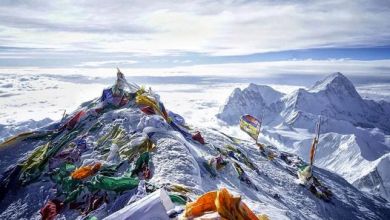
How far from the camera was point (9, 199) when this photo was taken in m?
10.2

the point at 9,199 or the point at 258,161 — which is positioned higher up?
the point at 9,199

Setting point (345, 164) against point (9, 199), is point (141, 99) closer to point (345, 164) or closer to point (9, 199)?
point (9, 199)

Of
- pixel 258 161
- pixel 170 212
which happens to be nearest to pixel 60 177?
pixel 170 212

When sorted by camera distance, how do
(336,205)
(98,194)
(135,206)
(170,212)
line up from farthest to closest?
(336,205) → (98,194) → (170,212) → (135,206)

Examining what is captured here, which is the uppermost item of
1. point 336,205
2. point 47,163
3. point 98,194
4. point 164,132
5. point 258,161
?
point 164,132

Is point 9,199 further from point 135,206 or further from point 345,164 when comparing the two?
point 345,164

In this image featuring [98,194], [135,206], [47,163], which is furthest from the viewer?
[47,163]

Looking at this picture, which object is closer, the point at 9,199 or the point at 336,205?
the point at 9,199

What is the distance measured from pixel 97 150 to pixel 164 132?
3.18 meters

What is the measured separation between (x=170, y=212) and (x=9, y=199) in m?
8.48

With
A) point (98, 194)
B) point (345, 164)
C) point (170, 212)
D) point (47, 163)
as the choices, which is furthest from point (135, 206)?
point (345, 164)

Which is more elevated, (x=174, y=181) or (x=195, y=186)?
(x=174, y=181)

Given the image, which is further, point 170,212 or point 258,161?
point 258,161

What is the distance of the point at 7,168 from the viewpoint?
41.1 feet
